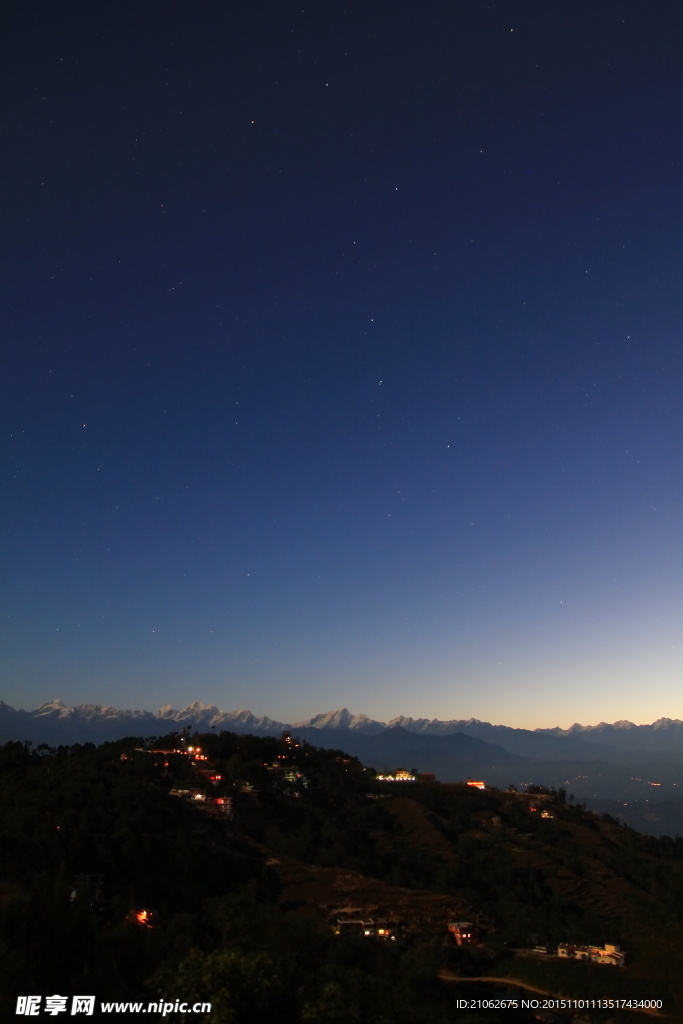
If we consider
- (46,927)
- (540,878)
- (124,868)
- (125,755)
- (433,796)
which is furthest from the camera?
(433,796)

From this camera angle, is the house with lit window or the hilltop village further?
the house with lit window

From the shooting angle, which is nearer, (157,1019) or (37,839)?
(157,1019)

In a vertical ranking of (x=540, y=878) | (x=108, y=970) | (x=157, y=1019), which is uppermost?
(x=157, y=1019)

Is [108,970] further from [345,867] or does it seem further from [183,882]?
[345,867]

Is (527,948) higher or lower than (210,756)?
lower

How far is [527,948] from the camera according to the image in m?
39.4

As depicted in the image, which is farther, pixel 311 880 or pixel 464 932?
pixel 311 880

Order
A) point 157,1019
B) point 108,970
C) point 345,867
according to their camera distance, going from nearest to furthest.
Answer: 1. point 157,1019
2. point 108,970
3. point 345,867

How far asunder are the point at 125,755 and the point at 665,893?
4575 cm

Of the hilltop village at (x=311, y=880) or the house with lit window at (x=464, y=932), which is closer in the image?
the hilltop village at (x=311, y=880)

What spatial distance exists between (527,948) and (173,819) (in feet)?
77.6

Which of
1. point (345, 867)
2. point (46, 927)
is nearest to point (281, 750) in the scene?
point (345, 867)

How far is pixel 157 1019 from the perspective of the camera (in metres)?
9.17

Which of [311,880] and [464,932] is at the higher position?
[464,932]
